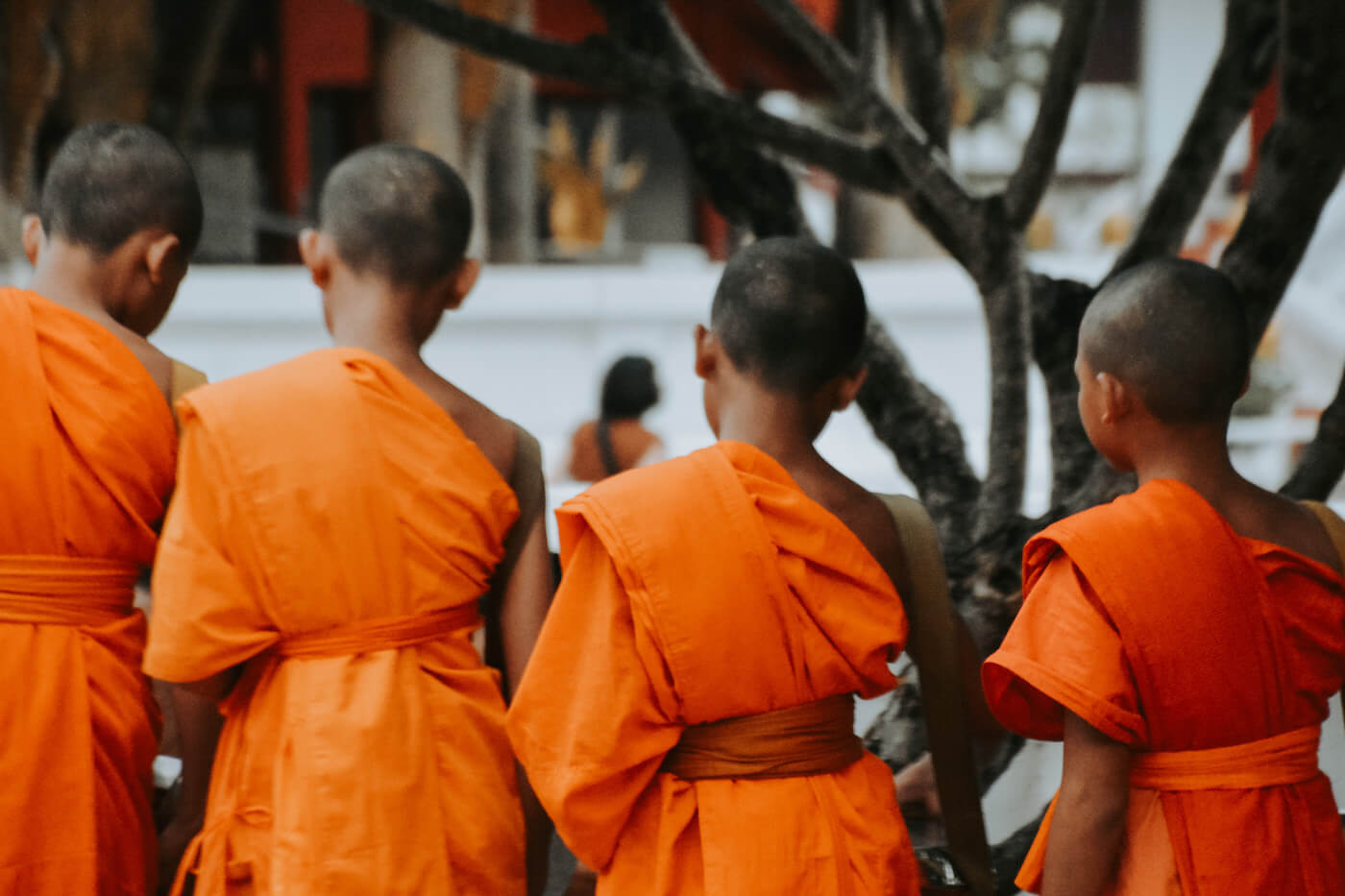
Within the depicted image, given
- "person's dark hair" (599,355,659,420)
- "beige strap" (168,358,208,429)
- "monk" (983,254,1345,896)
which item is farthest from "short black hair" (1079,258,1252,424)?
"person's dark hair" (599,355,659,420)

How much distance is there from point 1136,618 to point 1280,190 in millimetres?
1021

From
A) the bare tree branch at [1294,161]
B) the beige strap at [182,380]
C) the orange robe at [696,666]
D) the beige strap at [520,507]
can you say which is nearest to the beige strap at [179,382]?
the beige strap at [182,380]

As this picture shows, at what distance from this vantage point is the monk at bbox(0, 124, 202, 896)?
174 centimetres

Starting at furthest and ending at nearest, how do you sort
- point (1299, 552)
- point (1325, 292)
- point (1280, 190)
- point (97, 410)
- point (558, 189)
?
point (558, 189) → point (1325, 292) → point (1280, 190) → point (97, 410) → point (1299, 552)

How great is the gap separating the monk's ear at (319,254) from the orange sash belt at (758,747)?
29.6 inches

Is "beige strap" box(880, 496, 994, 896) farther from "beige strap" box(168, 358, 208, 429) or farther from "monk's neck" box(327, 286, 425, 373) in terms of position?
"beige strap" box(168, 358, 208, 429)

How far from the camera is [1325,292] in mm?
8141

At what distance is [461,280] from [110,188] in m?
0.50

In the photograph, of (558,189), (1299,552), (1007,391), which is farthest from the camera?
(558,189)

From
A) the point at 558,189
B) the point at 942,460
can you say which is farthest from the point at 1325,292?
the point at 942,460

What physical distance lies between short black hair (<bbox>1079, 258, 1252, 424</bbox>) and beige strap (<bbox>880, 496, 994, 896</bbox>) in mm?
324

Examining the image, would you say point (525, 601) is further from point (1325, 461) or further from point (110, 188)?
point (1325, 461)

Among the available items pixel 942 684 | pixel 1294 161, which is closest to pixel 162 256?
pixel 942 684

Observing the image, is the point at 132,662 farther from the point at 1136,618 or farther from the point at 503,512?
the point at 1136,618
